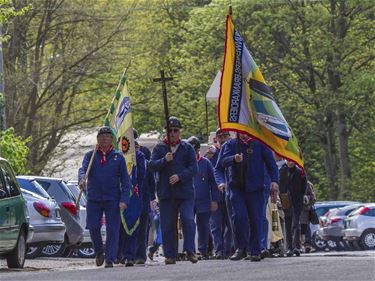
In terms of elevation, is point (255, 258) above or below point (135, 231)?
below

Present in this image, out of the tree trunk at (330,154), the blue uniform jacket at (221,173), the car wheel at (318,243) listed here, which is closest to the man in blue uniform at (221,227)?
the blue uniform jacket at (221,173)

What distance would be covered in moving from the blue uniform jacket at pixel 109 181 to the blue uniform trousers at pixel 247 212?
1.31 meters

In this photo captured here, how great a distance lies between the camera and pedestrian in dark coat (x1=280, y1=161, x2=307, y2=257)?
73.6ft

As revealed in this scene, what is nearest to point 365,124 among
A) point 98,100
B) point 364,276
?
point 98,100

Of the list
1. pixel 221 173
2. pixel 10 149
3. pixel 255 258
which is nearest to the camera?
pixel 255 258

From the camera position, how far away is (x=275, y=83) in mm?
A: 51344

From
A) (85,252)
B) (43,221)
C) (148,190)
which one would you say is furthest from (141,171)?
(85,252)

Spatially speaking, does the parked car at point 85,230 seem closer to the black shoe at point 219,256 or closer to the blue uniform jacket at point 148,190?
the black shoe at point 219,256

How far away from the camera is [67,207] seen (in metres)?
25.3

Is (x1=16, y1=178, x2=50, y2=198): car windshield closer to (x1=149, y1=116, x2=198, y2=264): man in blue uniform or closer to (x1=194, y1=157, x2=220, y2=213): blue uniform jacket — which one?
(x1=194, y1=157, x2=220, y2=213): blue uniform jacket

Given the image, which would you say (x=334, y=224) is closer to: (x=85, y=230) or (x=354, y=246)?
(x=354, y=246)

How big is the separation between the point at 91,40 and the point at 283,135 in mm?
23708

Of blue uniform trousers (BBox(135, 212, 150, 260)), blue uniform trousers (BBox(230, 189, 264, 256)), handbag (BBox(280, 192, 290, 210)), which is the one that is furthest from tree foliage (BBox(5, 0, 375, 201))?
blue uniform trousers (BBox(230, 189, 264, 256))

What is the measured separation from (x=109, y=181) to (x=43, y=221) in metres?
6.37
